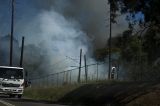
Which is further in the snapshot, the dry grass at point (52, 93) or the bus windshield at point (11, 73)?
the dry grass at point (52, 93)

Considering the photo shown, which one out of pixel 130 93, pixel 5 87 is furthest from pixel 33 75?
pixel 130 93

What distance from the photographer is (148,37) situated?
34750 millimetres

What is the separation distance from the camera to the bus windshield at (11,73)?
4869cm

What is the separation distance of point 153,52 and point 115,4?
16.0ft

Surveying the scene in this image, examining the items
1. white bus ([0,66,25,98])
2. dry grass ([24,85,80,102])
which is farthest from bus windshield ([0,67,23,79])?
dry grass ([24,85,80,102])

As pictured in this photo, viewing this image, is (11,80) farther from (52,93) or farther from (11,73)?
(52,93)

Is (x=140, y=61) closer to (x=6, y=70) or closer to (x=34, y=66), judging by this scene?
(x=6, y=70)

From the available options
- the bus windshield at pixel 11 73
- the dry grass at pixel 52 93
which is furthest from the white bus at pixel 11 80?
the dry grass at pixel 52 93

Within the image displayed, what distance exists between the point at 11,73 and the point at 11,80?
24.4 inches

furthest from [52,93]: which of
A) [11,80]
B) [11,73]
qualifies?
[11,73]

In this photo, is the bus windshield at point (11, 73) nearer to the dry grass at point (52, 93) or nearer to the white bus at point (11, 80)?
the white bus at point (11, 80)

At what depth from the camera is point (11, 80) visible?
161 ft

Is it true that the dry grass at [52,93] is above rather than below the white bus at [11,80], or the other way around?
below

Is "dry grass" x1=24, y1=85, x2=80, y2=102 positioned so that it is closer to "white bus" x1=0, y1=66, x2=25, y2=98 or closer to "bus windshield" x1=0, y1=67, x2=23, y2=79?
"white bus" x1=0, y1=66, x2=25, y2=98
